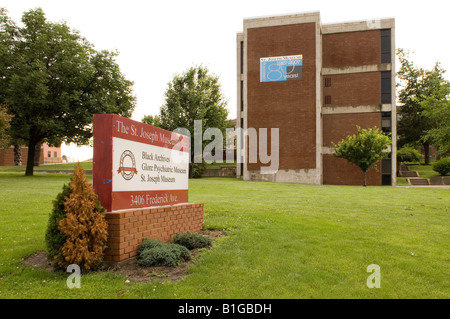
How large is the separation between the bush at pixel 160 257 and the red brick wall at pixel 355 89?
122 ft

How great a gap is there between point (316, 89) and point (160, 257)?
3537 cm

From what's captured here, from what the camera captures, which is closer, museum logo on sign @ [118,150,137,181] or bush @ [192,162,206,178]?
museum logo on sign @ [118,150,137,181]

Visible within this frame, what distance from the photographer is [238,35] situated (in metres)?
45.8

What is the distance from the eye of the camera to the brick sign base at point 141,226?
18.8 ft

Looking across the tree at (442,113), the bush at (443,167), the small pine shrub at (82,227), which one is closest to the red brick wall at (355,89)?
the tree at (442,113)

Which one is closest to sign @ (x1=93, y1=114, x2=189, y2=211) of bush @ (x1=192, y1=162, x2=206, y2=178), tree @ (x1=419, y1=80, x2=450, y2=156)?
tree @ (x1=419, y1=80, x2=450, y2=156)

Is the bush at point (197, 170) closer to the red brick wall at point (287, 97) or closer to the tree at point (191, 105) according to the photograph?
the tree at point (191, 105)

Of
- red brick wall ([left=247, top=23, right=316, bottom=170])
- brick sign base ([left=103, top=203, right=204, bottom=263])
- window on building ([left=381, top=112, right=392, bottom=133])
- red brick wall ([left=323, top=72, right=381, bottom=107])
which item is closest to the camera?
brick sign base ([left=103, top=203, right=204, bottom=263])

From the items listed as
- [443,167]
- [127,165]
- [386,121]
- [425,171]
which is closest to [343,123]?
[386,121]

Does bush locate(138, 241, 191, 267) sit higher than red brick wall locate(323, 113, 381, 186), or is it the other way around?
red brick wall locate(323, 113, 381, 186)

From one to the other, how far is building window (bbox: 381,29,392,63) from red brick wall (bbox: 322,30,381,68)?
359 millimetres

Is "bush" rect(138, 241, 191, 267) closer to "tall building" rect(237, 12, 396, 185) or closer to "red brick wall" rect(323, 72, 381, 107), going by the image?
"tall building" rect(237, 12, 396, 185)

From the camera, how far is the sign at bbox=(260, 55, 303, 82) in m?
38.9
